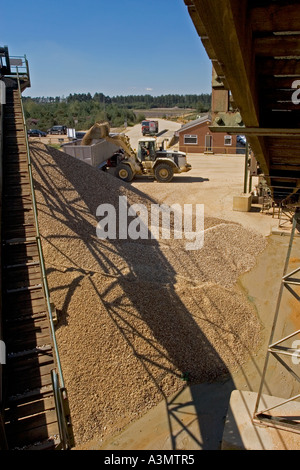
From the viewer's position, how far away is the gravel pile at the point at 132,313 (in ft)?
21.2

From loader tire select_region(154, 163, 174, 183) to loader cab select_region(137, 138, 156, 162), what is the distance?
70 cm

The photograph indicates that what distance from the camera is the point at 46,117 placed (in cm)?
5891

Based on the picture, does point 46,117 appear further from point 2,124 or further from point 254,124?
point 254,124

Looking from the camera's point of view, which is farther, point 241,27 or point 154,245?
point 154,245

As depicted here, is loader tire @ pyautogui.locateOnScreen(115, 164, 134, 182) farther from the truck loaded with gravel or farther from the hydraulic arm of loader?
the hydraulic arm of loader

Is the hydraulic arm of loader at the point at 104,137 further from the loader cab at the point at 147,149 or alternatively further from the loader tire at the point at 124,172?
the loader cab at the point at 147,149

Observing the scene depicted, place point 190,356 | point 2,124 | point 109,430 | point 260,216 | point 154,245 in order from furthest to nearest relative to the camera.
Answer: point 260,216, point 154,245, point 2,124, point 190,356, point 109,430

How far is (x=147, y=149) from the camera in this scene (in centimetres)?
2094

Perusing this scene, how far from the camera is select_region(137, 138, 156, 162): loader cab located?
20734 millimetres

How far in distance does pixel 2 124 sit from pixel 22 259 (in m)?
4.54

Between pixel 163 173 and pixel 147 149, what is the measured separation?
67.8 inches

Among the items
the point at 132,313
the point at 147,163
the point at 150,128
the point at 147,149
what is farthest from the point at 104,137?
the point at 150,128

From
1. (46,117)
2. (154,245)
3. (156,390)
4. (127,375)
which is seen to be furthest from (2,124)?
(46,117)

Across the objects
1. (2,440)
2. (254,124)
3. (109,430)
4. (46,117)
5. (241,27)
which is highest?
(46,117)
